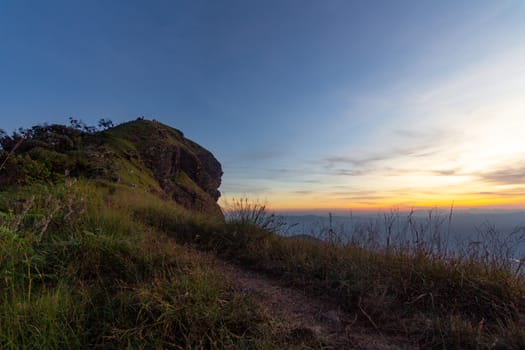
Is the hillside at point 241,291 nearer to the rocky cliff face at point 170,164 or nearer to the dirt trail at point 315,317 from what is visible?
the dirt trail at point 315,317

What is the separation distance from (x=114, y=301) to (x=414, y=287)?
3156 millimetres

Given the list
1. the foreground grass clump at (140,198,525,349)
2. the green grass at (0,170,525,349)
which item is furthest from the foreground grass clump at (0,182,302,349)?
the foreground grass clump at (140,198,525,349)

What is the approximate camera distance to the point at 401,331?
237 centimetres

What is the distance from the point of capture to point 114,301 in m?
2.27

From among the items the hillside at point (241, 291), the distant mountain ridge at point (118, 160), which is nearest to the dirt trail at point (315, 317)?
the hillside at point (241, 291)

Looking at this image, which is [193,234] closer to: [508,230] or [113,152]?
[508,230]

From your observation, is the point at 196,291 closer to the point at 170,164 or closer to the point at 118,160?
the point at 118,160

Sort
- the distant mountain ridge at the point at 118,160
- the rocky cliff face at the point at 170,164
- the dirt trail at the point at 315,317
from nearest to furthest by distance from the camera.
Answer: the dirt trail at the point at 315,317, the distant mountain ridge at the point at 118,160, the rocky cliff face at the point at 170,164

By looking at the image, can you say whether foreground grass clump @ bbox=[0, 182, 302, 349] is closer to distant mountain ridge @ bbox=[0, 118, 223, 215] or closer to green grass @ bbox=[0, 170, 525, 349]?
green grass @ bbox=[0, 170, 525, 349]

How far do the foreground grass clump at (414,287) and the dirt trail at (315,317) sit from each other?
161 mm

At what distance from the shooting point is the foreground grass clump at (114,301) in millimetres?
1870

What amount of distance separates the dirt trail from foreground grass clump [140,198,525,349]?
0.53ft

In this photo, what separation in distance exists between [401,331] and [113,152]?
15.4m

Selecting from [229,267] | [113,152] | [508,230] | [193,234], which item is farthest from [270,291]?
[113,152]
